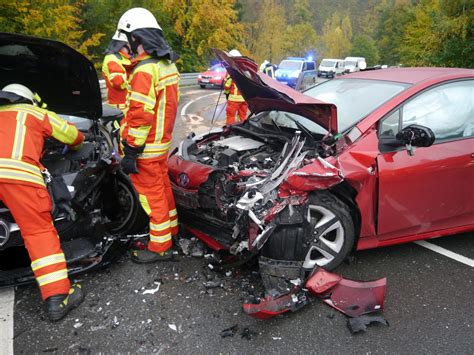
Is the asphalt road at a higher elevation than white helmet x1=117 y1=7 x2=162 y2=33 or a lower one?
lower

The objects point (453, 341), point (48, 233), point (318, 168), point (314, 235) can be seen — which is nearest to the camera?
point (453, 341)

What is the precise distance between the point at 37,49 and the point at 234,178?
1797 mm

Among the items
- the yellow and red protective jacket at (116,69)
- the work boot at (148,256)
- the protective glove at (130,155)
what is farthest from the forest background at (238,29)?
the work boot at (148,256)

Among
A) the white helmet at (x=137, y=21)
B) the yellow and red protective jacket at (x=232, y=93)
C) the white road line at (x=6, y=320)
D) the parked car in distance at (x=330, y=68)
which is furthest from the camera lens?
the parked car in distance at (x=330, y=68)

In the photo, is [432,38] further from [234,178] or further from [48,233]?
[48,233]

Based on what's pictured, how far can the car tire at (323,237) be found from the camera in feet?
9.02

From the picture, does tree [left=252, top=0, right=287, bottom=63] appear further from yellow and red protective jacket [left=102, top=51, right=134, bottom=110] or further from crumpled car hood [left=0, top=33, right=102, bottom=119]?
crumpled car hood [left=0, top=33, right=102, bottom=119]

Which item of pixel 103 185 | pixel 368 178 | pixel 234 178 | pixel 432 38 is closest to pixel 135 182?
pixel 103 185

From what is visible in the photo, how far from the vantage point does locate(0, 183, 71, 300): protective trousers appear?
2520 millimetres

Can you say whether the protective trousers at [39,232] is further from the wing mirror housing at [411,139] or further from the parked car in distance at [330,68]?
the parked car in distance at [330,68]

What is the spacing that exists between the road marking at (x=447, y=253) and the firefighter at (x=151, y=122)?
2286mm

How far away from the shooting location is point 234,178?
3.10 metres

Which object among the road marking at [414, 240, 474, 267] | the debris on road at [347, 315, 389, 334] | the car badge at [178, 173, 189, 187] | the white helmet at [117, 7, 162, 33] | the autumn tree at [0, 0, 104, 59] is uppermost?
the autumn tree at [0, 0, 104, 59]

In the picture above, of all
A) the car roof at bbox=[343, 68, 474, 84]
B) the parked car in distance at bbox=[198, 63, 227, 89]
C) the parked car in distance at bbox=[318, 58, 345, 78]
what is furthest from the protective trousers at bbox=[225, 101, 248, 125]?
the parked car in distance at bbox=[318, 58, 345, 78]
